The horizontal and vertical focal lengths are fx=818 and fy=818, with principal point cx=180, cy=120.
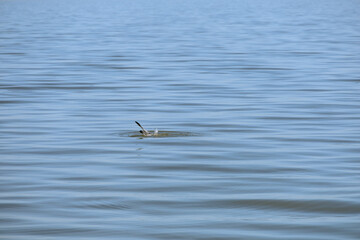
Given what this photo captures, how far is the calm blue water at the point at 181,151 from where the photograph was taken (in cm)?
629

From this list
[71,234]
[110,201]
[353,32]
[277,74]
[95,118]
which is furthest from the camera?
[353,32]

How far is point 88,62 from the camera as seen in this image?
22422 millimetres

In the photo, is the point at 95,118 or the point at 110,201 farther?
the point at 95,118

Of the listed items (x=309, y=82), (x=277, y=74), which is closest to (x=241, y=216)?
(x=309, y=82)

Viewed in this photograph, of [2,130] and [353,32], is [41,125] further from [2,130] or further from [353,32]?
[353,32]

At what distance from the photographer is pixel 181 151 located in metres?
9.26

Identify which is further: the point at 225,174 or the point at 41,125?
the point at 41,125

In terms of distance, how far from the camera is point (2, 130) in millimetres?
10852

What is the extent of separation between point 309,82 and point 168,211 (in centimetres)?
1064

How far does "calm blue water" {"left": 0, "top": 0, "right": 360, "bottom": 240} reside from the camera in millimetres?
6293

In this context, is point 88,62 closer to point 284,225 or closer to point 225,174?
point 225,174

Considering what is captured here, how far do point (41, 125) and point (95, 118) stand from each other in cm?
96

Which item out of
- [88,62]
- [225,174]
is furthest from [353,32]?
[225,174]

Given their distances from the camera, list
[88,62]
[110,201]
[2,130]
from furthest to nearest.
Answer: [88,62] < [2,130] < [110,201]
